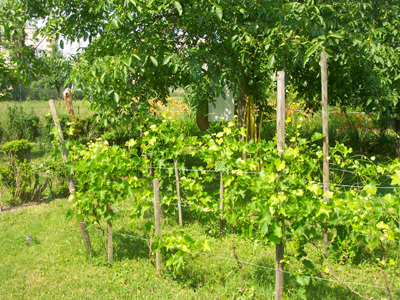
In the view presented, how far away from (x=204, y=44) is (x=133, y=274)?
2.80 meters

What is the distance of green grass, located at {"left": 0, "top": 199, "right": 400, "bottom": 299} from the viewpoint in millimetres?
2852

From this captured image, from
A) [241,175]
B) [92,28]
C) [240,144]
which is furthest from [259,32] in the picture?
[241,175]

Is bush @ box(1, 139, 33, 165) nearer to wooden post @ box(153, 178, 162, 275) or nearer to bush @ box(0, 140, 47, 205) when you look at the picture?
bush @ box(0, 140, 47, 205)

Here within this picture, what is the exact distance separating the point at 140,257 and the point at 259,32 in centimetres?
346

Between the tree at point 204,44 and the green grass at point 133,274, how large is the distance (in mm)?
1519

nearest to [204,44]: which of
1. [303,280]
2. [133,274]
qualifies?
[133,274]

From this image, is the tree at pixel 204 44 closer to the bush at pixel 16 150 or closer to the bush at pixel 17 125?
the bush at pixel 16 150

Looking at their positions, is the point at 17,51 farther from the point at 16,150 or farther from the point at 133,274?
the point at 133,274

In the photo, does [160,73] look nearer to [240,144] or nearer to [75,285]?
[240,144]

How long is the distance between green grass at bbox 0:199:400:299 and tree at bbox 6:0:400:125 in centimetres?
152

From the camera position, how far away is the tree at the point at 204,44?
3.61 metres

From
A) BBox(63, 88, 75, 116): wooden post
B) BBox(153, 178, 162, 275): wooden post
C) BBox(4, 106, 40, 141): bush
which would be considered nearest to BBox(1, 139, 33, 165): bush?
BBox(63, 88, 75, 116): wooden post

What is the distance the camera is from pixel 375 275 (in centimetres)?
308

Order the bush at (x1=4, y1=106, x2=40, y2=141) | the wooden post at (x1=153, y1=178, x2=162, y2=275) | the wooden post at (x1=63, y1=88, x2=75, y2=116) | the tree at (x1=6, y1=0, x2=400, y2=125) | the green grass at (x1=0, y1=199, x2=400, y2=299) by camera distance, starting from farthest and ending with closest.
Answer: the bush at (x1=4, y1=106, x2=40, y2=141)
the wooden post at (x1=63, y1=88, x2=75, y2=116)
the tree at (x1=6, y1=0, x2=400, y2=125)
the wooden post at (x1=153, y1=178, x2=162, y2=275)
the green grass at (x1=0, y1=199, x2=400, y2=299)
